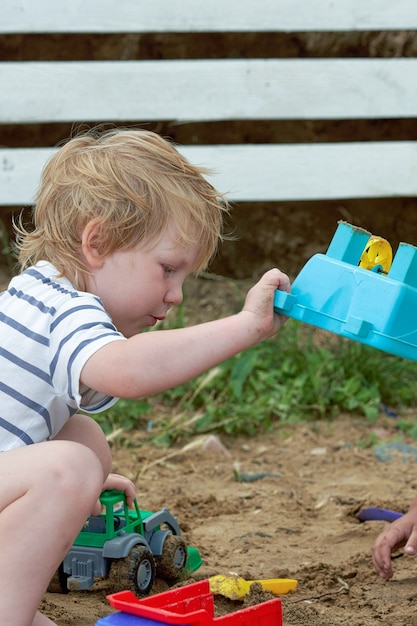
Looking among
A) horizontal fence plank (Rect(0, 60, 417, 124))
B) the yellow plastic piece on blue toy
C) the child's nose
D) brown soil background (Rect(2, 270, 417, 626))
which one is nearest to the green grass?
brown soil background (Rect(2, 270, 417, 626))

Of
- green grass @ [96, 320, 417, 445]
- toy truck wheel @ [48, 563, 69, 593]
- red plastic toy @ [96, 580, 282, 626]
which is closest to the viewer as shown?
red plastic toy @ [96, 580, 282, 626]

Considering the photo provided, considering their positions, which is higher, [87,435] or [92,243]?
[92,243]

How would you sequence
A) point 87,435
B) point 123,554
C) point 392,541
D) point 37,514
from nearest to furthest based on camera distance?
point 37,514, point 123,554, point 87,435, point 392,541

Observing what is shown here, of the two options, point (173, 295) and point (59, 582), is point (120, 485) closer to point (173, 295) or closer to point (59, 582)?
point (59, 582)

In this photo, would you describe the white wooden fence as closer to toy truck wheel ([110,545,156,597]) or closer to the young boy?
the young boy

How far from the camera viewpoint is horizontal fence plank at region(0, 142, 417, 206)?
4512 millimetres

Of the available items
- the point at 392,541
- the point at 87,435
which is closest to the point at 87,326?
the point at 87,435

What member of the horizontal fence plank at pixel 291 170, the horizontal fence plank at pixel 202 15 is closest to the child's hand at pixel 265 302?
the horizontal fence plank at pixel 291 170

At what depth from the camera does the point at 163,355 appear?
187 cm

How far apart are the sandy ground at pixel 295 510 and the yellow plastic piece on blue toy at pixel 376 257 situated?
788mm

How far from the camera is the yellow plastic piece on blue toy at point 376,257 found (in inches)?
80.9

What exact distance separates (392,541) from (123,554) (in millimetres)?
701

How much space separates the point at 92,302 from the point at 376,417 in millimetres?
2175

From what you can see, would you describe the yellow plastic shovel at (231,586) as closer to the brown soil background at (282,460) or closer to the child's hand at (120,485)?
the brown soil background at (282,460)
